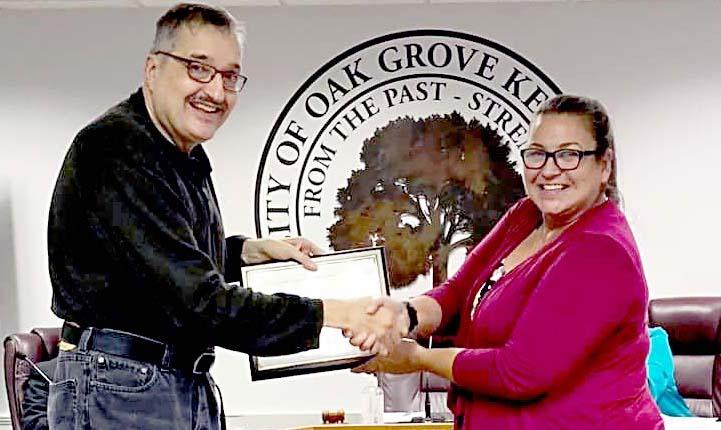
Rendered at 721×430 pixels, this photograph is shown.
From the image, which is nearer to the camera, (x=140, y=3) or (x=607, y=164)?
(x=607, y=164)

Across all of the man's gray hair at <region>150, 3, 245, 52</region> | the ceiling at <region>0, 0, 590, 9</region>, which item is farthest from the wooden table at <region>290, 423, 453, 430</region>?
the ceiling at <region>0, 0, 590, 9</region>

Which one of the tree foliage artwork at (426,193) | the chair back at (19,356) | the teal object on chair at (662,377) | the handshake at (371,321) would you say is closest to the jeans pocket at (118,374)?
the handshake at (371,321)

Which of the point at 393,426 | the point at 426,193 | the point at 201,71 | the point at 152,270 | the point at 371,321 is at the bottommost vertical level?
the point at 393,426

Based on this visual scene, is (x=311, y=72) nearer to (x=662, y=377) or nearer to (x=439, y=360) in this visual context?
(x=662, y=377)

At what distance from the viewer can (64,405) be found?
183 cm

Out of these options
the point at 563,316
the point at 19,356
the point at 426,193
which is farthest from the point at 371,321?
the point at 426,193

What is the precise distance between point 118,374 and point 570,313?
856 millimetres

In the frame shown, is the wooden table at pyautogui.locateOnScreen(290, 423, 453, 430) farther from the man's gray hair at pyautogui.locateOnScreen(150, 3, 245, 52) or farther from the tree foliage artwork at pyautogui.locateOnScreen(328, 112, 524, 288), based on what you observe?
the man's gray hair at pyautogui.locateOnScreen(150, 3, 245, 52)

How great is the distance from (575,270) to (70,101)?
173 inches

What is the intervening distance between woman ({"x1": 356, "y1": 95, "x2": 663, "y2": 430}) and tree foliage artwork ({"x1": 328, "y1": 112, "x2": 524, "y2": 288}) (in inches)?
129

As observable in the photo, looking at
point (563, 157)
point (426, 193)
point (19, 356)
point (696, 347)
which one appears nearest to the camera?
point (563, 157)

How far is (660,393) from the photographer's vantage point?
162 inches

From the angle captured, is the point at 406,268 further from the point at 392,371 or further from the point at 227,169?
the point at 392,371

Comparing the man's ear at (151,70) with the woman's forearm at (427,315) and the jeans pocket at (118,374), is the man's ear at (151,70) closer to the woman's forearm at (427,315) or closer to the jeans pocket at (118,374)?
the jeans pocket at (118,374)
